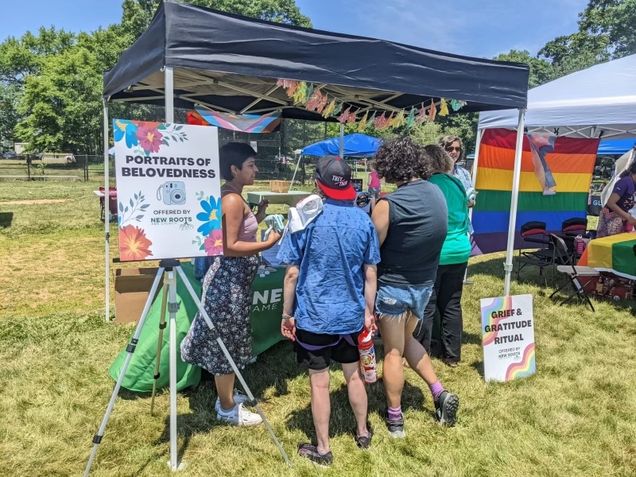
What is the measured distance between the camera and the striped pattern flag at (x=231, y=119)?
5.18 meters

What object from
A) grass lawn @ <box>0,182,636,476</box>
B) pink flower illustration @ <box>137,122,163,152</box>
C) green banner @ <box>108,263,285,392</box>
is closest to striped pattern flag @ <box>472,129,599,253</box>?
grass lawn @ <box>0,182,636,476</box>

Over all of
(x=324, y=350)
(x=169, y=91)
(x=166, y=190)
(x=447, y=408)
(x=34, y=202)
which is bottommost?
(x=447, y=408)

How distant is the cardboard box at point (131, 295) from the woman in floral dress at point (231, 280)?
1.64 meters

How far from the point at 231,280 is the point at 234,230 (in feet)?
1.00

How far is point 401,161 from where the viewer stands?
2.44m

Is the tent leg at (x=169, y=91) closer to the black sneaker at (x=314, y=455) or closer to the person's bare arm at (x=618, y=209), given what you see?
the black sneaker at (x=314, y=455)

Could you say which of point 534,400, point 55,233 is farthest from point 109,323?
point 55,233

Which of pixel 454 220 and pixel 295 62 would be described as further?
pixel 454 220

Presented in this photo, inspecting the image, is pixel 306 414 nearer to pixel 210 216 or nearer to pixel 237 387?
pixel 237 387

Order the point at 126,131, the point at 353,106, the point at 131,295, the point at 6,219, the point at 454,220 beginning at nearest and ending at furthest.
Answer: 1. the point at 126,131
2. the point at 454,220
3. the point at 131,295
4. the point at 353,106
5. the point at 6,219

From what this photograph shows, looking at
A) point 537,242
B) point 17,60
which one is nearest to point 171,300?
point 537,242

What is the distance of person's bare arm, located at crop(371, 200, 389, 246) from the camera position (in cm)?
234

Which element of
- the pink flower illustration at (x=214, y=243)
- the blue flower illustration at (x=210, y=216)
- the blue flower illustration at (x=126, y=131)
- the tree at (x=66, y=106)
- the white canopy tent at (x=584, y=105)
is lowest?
the pink flower illustration at (x=214, y=243)

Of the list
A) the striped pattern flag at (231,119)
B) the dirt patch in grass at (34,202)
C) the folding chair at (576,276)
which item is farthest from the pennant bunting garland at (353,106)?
the dirt patch in grass at (34,202)
